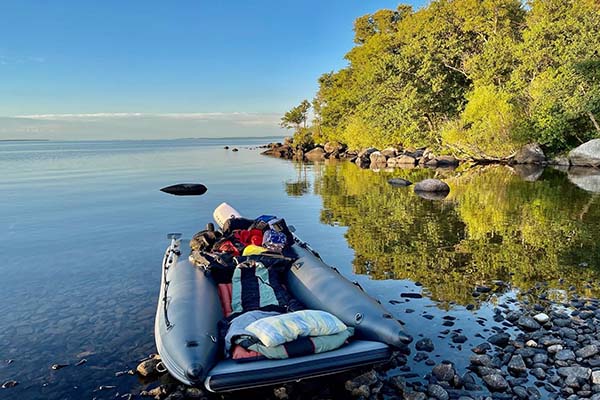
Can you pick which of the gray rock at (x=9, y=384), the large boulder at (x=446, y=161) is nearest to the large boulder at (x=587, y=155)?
the large boulder at (x=446, y=161)

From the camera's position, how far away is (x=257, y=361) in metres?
4.41

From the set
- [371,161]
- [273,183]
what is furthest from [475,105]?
[273,183]

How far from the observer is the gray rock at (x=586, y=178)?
69.4 ft

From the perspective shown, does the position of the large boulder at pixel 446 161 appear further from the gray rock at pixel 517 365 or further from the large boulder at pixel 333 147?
the gray rock at pixel 517 365

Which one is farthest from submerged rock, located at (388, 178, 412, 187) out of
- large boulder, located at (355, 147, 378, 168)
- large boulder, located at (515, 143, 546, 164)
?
large boulder, located at (515, 143, 546, 164)

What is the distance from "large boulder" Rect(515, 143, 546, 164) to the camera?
112 feet

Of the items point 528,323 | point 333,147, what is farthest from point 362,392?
point 333,147

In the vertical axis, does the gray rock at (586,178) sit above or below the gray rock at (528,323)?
above

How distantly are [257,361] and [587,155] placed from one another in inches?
1343

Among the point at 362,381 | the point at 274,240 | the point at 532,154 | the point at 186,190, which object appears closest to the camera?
the point at 362,381

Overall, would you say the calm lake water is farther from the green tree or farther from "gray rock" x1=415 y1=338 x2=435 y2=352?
the green tree

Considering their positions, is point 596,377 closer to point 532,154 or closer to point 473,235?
point 473,235

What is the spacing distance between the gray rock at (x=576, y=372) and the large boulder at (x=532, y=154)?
33245 millimetres

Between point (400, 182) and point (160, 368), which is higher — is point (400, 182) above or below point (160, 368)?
above
